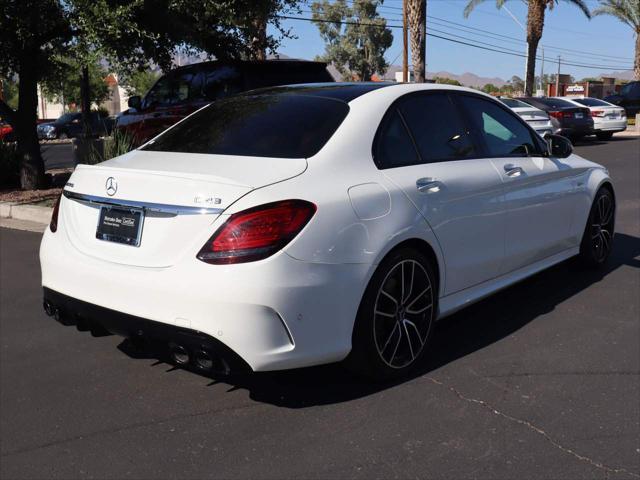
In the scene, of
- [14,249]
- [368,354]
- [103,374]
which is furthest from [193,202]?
[14,249]

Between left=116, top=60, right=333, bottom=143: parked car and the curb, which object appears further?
left=116, top=60, right=333, bottom=143: parked car

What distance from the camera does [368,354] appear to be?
12.1 feet

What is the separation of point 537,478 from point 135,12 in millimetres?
8187

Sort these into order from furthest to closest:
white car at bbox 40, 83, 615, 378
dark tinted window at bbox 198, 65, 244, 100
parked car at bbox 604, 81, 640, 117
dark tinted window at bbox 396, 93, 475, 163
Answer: parked car at bbox 604, 81, 640, 117 → dark tinted window at bbox 198, 65, 244, 100 → dark tinted window at bbox 396, 93, 475, 163 → white car at bbox 40, 83, 615, 378

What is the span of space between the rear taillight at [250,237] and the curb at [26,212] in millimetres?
6645

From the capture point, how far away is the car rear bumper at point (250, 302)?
10.5ft

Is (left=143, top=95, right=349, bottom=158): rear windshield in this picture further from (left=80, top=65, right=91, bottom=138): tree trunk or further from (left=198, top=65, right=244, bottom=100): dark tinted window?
(left=80, top=65, right=91, bottom=138): tree trunk

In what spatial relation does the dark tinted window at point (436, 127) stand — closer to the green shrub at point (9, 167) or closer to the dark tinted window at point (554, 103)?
the green shrub at point (9, 167)

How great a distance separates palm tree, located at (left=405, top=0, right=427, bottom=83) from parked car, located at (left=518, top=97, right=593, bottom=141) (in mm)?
3435

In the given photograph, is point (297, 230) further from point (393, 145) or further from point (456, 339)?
point (456, 339)

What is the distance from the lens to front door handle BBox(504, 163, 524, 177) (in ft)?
15.7

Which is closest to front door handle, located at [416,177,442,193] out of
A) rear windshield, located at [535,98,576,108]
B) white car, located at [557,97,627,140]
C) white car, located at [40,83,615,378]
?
white car, located at [40,83,615,378]

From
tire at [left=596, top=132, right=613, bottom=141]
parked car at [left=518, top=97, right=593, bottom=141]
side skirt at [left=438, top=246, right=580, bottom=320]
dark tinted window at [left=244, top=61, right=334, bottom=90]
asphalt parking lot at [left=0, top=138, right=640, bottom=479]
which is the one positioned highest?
dark tinted window at [left=244, top=61, right=334, bottom=90]

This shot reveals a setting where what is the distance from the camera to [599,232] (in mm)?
6121
